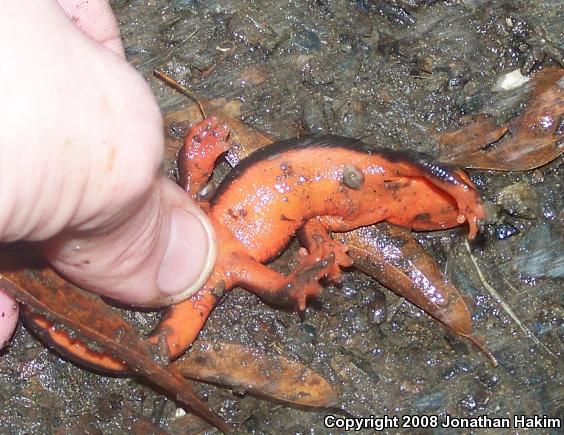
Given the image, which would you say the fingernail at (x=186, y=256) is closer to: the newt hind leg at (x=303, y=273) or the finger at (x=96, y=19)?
the newt hind leg at (x=303, y=273)

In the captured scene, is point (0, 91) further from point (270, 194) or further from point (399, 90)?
point (399, 90)

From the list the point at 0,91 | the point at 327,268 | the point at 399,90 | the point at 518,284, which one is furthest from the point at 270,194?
the point at 0,91

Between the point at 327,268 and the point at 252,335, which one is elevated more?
the point at 327,268

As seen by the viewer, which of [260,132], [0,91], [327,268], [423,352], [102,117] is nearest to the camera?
Result: [0,91]

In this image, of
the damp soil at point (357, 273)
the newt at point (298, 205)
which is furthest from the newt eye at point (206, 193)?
the damp soil at point (357, 273)

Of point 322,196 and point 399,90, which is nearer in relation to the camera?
point 322,196

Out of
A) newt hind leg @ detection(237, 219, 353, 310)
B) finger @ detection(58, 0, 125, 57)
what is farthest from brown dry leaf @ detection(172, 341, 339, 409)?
finger @ detection(58, 0, 125, 57)
